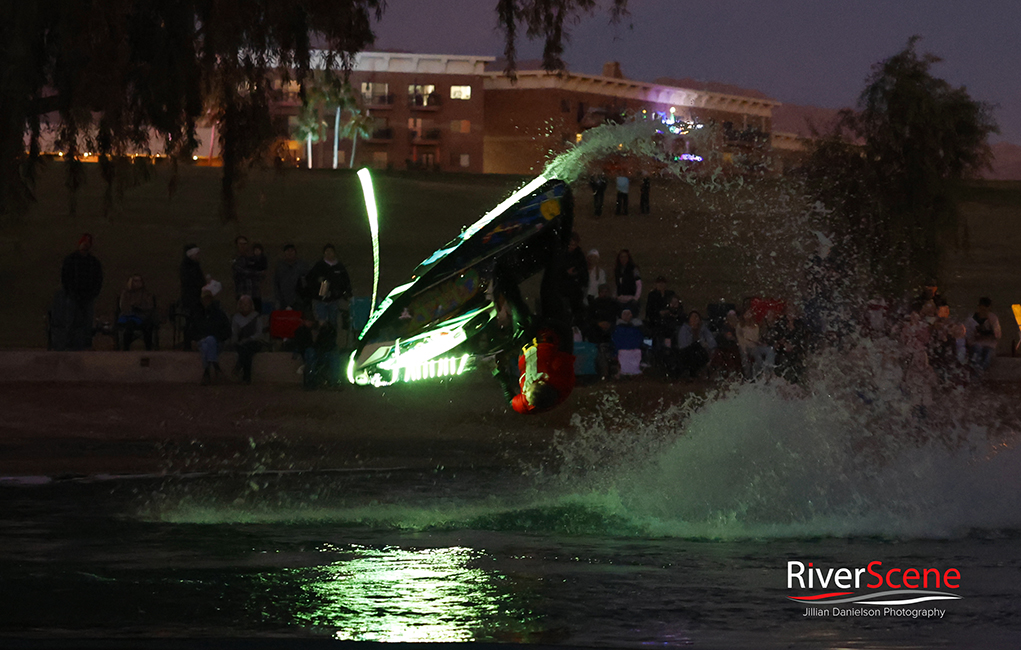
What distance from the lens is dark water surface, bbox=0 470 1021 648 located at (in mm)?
6141

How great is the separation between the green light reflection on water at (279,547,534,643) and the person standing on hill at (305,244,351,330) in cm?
986

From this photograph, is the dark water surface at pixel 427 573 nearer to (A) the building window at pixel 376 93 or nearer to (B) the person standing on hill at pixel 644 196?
(B) the person standing on hill at pixel 644 196

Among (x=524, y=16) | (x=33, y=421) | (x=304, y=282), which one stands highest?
(x=524, y=16)

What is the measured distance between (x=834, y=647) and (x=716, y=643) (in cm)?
47

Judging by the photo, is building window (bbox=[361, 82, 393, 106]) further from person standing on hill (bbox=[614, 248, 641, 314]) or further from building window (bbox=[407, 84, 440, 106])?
person standing on hill (bbox=[614, 248, 641, 314])

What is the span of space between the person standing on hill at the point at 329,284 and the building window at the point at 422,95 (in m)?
98.0

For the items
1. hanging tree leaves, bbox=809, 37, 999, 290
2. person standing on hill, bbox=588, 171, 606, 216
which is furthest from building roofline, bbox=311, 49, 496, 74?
person standing on hill, bbox=588, 171, 606, 216

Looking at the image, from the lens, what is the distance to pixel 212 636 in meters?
5.94

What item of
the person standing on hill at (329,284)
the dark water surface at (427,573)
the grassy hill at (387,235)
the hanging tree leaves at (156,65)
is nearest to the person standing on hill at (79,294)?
the person standing on hill at (329,284)

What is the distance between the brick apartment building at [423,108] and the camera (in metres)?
115

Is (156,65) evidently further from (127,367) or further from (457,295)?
(457,295)

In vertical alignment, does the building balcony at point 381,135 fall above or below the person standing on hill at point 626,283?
above

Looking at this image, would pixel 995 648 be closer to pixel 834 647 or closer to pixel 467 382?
pixel 834 647

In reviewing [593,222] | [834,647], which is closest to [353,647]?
[834,647]
